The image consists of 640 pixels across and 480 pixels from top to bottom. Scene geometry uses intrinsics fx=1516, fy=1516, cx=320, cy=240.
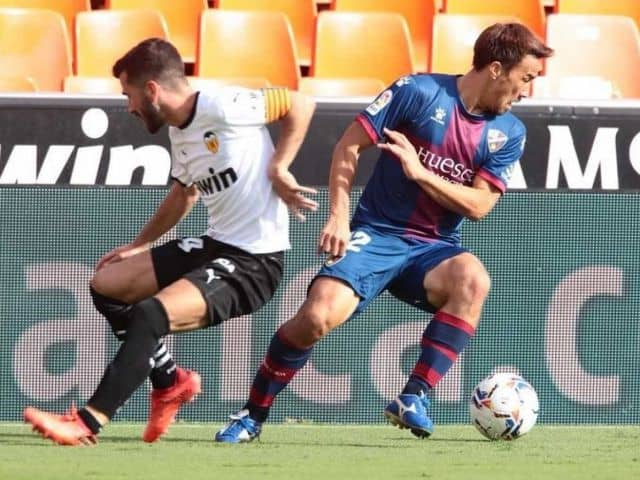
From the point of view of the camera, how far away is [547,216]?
783cm

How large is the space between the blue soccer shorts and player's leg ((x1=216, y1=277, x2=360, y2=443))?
0.06 meters

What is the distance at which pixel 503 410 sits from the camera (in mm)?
6566

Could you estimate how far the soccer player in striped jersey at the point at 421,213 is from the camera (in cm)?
631

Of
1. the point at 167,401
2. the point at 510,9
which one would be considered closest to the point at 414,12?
the point at 510,9

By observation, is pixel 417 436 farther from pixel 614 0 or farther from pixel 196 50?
pixel 614 0

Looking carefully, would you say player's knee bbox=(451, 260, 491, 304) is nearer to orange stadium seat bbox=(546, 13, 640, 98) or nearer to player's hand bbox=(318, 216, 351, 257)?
player's hand bbox=(318, 216, 351, 257)

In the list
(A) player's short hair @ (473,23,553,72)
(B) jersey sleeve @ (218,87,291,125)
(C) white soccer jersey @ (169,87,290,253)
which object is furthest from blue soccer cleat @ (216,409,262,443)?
(A) player's short hair @ (473,23,553,72)

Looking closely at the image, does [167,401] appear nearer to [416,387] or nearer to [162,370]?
[162,370]

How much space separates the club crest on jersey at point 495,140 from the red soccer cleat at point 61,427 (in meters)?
2.12

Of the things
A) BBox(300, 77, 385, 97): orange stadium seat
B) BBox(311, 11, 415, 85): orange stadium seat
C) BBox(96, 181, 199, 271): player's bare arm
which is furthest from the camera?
BBox(311, 11, 415, 85): orange stadium seat

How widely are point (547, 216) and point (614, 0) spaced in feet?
11.9

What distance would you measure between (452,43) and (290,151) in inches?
155

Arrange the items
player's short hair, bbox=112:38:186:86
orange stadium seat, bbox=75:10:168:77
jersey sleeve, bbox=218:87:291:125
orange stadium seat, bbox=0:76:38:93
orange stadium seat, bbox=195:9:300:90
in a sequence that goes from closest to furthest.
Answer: player's short hair, bbox=112:38:186:86
jersey sleeve, bbox=218:87:291:125
orange stadium seat, bbox=0:76:38:93
orange stadium seat, bbox=75:10:168:77
orange stadium seat, bbox=195:9:300:90

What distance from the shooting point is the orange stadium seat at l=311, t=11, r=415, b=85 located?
9938 millimetres
